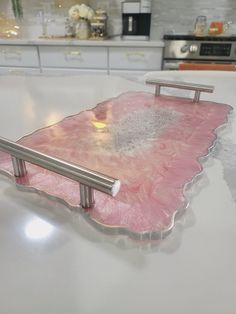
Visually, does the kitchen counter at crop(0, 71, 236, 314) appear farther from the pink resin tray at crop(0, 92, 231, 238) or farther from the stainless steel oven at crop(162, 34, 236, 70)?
Result: the stainless steel oven at crop(162, 34, 236, 70)

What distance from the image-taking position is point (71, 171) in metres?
0.38

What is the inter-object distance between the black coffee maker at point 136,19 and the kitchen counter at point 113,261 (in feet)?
6.98

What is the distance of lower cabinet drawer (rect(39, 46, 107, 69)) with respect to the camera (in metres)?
2.31

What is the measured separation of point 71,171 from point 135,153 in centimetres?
19

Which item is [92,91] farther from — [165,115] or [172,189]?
[172,189]

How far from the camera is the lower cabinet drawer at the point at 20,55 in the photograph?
240 centimetres

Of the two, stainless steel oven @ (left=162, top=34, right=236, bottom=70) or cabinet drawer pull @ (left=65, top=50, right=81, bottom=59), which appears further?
cabinet drawer pull @ (left=65, top=50, right=81, bottom=59)

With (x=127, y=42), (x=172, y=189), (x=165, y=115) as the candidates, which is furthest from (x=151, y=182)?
(x=127, y=42)

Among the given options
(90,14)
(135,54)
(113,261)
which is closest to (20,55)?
(90,14)

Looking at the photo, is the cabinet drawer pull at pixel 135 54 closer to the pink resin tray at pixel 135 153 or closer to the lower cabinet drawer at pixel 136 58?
the lower cabinet drawer at pixel 136 58

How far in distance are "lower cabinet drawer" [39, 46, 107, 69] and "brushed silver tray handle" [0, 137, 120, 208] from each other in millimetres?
2035

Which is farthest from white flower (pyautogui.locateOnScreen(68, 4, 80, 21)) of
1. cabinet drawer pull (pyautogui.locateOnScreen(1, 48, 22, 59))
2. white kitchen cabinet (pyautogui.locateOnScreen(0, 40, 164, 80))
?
cabinet drawer pull (pyautogui.locateOnScreen(1, 48, 22, 59))

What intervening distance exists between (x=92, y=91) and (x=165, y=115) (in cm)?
36

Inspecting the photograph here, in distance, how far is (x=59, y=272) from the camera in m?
0.31
